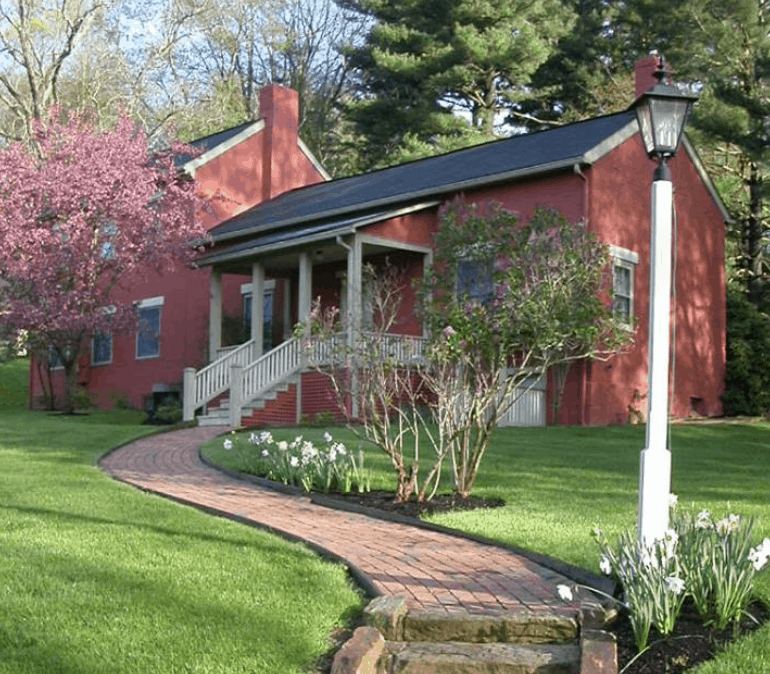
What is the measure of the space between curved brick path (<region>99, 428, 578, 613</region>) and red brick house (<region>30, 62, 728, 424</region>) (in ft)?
23.5

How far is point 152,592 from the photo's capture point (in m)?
5.71

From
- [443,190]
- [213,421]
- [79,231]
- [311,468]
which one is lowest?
[311,468]

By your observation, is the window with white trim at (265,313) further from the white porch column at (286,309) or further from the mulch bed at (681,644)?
the mulch bed at (681,644)

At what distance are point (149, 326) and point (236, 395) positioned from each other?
837 centimetres

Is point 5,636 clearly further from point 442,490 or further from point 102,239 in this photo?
point 102,239

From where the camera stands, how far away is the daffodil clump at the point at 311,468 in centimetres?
988

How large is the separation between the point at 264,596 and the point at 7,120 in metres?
36.8

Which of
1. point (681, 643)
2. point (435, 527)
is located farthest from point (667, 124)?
point (435, 527)

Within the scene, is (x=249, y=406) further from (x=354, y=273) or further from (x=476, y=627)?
(x=476, y=627)

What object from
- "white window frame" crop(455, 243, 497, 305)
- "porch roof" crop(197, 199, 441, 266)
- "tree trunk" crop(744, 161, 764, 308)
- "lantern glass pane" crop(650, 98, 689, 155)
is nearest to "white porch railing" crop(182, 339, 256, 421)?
"porch roof" crop(197, 199, 441, 266)

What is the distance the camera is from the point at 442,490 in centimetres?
974

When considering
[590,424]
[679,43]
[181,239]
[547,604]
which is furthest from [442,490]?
[679,43]

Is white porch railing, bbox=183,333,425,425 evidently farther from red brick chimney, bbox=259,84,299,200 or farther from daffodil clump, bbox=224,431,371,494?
red brick chimney, bbox=259,84,299,200

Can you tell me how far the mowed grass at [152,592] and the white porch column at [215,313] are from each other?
12882 millimetres
